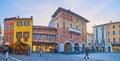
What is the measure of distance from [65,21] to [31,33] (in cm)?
1010

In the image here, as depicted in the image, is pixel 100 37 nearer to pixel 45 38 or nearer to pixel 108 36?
pixel 108 36

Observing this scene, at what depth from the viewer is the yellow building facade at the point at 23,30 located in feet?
169

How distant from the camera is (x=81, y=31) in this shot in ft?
211

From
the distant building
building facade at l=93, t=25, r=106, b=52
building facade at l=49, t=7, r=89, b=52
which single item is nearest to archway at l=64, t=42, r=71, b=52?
building facade at l=49, t=7, r=89, b=52

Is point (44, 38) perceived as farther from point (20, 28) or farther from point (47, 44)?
point (20, 28)

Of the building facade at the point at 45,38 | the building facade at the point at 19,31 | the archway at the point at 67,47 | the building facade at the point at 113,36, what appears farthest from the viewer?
the building facade at the point at 113,36

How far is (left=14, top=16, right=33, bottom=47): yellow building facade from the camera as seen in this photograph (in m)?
51.7

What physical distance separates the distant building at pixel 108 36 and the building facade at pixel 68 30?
58.3ft

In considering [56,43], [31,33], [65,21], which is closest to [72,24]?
[65,21]

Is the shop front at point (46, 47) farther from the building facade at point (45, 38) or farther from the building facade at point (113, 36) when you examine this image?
the building facade at point (113, 36)

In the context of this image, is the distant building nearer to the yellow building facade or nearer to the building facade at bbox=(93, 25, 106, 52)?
the building facade at bbox=(93, 25, 106, 52)

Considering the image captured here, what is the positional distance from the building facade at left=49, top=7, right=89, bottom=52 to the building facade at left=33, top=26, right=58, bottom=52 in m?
1.51

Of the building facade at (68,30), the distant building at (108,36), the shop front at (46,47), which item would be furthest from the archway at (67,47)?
the distant building at (108,36)

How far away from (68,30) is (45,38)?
6.95 m
